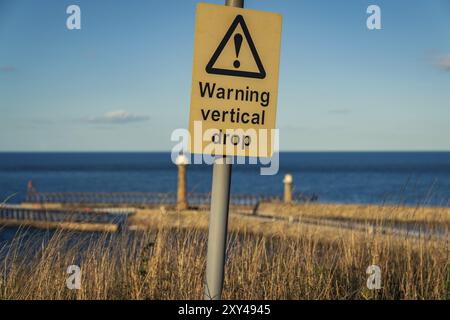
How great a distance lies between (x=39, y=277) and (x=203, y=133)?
3088mm

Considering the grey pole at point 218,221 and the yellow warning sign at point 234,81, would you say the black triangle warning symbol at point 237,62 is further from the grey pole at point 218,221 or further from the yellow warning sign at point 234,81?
the grey pole at point 218,221

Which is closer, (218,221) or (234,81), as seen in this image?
(234,81)

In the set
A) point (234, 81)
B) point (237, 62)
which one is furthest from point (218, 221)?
point (237, 62)

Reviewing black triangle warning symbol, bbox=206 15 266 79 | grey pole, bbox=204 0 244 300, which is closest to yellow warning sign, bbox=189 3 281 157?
black triangle warning symbol, bbox=206 15 266 79

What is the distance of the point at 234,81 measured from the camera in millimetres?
3320

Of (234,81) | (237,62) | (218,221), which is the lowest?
(218,221)

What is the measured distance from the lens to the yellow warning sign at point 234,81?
328 centimetres

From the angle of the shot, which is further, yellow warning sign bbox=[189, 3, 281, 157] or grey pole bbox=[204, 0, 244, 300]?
grey pole bbox=[204, 0, 244, 300]

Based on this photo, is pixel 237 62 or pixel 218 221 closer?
pixel 237 62

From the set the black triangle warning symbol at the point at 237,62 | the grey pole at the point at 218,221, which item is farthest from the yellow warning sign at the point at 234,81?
the grey pole at the point at 218,221

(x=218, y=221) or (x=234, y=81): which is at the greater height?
(x=234, y=81)

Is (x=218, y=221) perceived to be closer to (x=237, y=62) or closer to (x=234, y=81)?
(x=234, y=81)

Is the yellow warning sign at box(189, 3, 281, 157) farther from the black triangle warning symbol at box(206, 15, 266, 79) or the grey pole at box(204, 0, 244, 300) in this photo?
the grey pole at box(204, 0, 244, 300)

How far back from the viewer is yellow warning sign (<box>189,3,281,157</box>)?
3277 millimetres
